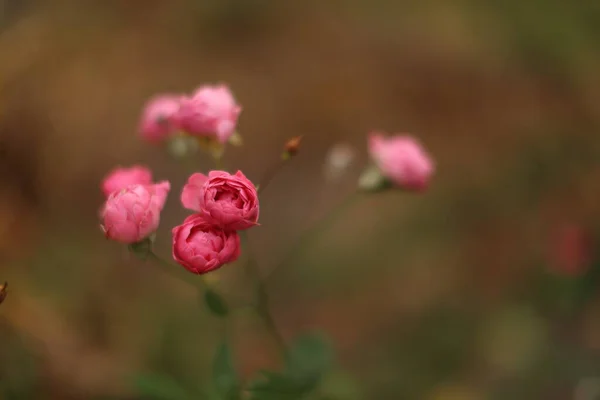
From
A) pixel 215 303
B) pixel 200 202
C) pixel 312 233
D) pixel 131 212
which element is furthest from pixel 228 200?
pixel 312 233

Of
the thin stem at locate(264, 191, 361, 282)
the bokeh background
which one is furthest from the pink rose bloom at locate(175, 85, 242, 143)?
the thin stem at locate(264, 191, 361, 282)

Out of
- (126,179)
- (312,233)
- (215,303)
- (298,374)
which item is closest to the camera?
(126,179)

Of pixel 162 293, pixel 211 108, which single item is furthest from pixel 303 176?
pixel 211 108

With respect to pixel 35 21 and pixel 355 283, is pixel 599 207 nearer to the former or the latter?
pixel 355 283

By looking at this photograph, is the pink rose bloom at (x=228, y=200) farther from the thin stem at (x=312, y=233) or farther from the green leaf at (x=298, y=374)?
the thin stem at (x=312, y=233)

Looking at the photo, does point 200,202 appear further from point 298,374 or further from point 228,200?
point 298,374

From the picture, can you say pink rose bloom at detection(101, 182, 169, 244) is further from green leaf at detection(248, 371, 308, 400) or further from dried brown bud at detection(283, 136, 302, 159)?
green leaf at detection(248, 371, 308, 400)

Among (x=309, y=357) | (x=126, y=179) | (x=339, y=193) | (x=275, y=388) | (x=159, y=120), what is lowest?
(x=275, y=388)
